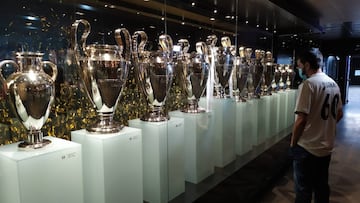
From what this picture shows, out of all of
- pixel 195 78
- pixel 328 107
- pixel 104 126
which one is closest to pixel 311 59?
pixel 328 107

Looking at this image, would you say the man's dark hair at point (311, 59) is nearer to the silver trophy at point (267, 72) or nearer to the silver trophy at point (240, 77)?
the silver trophy at point (240, 77)

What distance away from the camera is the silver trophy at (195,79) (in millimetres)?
2426

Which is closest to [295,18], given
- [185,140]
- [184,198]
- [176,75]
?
[176,75]

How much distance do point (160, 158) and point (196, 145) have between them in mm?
468

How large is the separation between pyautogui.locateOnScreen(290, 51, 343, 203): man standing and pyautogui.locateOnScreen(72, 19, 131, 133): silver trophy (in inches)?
53.5

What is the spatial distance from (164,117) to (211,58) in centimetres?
94

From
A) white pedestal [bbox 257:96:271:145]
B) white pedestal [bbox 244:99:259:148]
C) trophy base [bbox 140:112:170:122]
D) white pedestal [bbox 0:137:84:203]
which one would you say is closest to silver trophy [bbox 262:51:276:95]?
white pedestal [bbox 257:96:271:145]

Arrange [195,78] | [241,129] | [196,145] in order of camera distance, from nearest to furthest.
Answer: [196,145], [195,78], [241,129]

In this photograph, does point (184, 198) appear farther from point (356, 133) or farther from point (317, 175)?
point (356, 133)

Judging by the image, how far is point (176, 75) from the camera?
8.11ft

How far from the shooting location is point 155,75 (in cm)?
204

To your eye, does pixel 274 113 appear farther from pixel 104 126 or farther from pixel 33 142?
pixel 33 142

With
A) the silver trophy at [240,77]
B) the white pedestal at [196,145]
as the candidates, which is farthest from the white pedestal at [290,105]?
the white pedestal at [196,145]

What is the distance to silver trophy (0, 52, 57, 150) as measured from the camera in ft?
4.43
